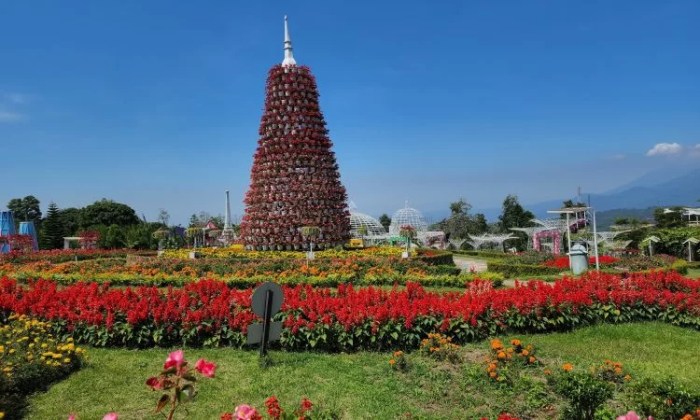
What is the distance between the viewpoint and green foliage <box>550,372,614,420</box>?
15.3 ft

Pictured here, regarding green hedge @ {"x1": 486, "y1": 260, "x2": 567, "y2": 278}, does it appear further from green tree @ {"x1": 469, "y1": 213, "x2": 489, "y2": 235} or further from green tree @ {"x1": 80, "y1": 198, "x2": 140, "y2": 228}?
green tree @ {"x1": 80, "y1": 198, "x2": 140, "y2": 228}

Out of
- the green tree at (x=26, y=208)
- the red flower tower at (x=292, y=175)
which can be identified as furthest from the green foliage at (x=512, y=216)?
the green tree at (x=26, y=208)

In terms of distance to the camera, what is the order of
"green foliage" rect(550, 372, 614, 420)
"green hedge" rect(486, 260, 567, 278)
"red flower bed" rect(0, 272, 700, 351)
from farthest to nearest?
"green hedge" rect(486, 260, 567, 278), "red flower bed" rect(0, 272, 700, 351), "green foliage" rect(550, 372, 614, 420)

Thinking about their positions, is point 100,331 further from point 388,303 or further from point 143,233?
point 143,233

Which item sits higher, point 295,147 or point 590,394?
point 295,147

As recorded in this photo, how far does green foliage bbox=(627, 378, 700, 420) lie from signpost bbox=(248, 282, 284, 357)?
4.45m

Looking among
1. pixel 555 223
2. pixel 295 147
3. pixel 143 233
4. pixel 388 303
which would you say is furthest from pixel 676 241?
pixel 143 233

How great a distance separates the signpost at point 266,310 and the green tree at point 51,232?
4311 centimetres

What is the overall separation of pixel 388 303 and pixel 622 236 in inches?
1282

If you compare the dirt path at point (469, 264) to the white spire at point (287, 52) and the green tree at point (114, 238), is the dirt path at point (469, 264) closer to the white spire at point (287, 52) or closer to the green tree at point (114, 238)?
the white spire at point (287, 52)

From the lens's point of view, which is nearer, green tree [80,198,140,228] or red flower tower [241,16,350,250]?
red flower tower [241,16,350,250]

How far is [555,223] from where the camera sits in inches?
1319

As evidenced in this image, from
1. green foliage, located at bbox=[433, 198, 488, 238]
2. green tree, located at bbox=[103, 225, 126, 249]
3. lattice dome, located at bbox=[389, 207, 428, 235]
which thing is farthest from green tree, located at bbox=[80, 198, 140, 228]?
green foliage, located at bbox=[433, 198, 488, 238]

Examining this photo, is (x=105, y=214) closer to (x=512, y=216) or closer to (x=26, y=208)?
(x=26, y=208)
